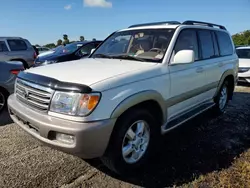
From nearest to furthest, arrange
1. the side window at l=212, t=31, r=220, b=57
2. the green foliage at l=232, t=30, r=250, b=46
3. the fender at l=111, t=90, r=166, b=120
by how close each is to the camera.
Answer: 1. the fender at l=111, t=90, r=166, b=120
2. the side window at l=212, t=31, r=220, b=57
3. the green foliage at l=232, t=30, r=250, b=46

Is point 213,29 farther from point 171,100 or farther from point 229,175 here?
point 229,175

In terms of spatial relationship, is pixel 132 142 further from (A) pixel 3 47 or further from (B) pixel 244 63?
(A) pixel 3 47

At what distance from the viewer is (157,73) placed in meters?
3.07

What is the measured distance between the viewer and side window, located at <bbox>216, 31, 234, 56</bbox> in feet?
16.3

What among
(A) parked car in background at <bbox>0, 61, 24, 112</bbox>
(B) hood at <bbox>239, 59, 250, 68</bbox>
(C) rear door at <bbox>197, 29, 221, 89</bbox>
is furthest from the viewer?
(B) hood at <bbox>239, 59, 250, 68</bbox>

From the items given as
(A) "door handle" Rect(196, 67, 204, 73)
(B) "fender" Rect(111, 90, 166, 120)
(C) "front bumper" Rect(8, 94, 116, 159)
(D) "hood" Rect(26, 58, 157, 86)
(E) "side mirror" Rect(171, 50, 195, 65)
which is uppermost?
(E) "side mirror" Rect(171, 50, 195, 65)

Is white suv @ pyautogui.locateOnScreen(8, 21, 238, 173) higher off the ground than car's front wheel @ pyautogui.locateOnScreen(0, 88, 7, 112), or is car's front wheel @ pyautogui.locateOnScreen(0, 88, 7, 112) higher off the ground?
white suv @ pyautogui.locateOnScreen(8, 21, 238, 173)

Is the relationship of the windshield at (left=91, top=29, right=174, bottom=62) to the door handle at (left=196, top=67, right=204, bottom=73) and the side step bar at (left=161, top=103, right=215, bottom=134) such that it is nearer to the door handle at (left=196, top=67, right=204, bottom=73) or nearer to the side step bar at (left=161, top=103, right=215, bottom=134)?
the door handle at (left=196, top=67, right=204, bottom=73)

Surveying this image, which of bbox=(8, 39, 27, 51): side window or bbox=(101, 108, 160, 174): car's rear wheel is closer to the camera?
bbox=(101, 108, 160, 174): car's rear wheel

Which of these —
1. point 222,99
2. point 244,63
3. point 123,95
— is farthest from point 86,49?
point 123,95

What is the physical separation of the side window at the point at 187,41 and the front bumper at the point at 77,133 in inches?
69.7

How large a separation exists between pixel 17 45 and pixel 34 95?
32.2 feet

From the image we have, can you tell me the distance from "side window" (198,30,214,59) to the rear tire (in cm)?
100

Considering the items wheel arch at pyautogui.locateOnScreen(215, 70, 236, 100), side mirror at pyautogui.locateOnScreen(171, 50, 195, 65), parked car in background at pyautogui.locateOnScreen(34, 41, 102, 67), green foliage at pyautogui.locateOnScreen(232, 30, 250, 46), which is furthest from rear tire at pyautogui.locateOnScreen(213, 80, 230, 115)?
green foliage at pyautogui.locateOnScreen(232, 30, 250, 46)
